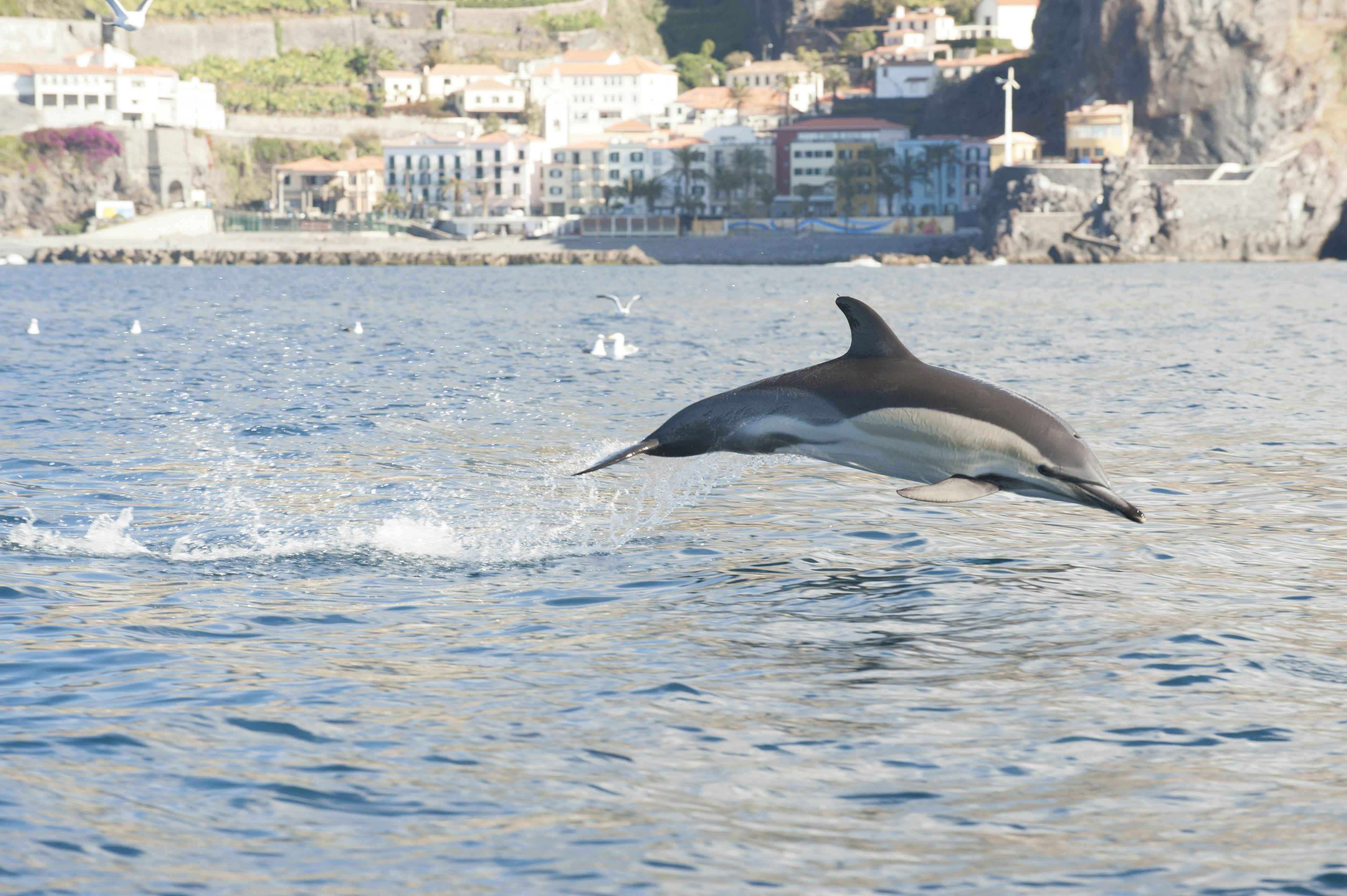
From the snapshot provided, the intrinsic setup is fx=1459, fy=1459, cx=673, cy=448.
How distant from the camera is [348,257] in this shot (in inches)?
5551

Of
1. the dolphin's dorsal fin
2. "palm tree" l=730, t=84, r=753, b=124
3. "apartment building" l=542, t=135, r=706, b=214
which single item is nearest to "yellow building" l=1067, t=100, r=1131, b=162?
"apartment building" l=542, t=135, r=706, b=214

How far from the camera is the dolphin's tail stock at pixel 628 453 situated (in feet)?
33.4

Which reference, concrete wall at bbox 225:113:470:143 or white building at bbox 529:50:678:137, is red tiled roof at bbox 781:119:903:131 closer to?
white building at bbox 529:50:678:137

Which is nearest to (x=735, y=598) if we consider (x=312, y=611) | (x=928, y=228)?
(x=312, y=611)

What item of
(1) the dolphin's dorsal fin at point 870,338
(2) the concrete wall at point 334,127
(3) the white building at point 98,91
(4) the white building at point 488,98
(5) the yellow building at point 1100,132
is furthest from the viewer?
(4) the white building at point 488,98

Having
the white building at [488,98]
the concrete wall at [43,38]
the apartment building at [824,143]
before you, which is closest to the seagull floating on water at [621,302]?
the apartment building at [824,143]

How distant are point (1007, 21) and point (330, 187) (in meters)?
92.9

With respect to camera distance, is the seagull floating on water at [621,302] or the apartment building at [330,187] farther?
the apartment building at [330,187]

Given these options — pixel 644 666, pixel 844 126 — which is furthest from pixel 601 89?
pixel 644 666

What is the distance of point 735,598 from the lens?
38.5ft

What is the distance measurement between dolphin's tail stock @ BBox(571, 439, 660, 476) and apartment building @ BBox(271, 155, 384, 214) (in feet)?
543

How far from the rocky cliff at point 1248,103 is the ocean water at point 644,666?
112035 mm

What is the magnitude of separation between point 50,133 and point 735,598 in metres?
162

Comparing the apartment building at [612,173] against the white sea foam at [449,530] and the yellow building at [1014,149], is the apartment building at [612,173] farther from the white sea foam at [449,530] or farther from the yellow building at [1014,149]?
the white sea foam at [449,530]
